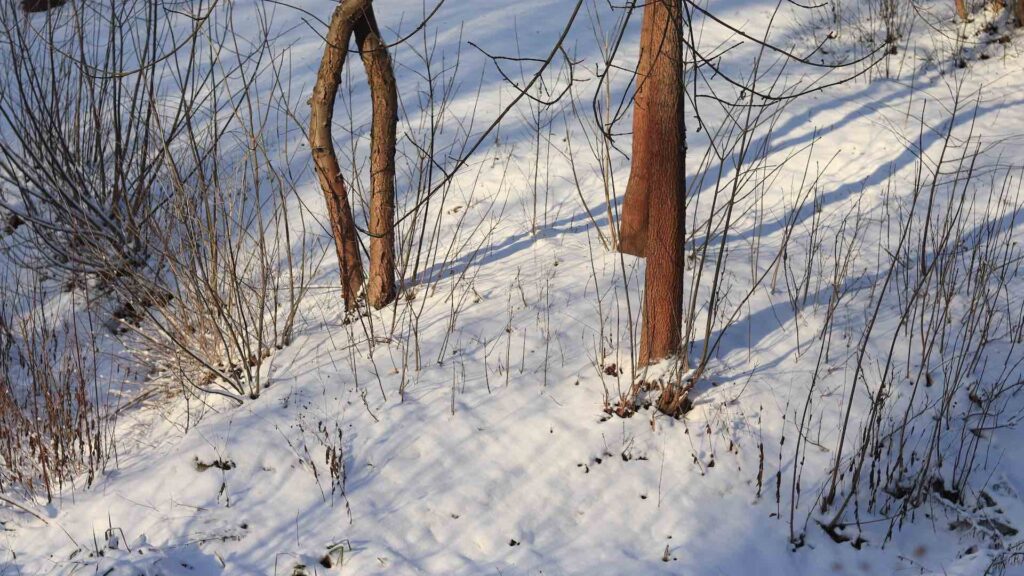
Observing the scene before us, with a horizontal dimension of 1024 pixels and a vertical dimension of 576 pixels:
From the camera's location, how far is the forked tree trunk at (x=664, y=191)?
384cm

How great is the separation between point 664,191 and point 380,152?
1.79 meters

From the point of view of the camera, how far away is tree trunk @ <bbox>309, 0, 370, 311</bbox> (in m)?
4.57

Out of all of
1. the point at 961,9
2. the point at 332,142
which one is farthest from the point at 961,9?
the point at 332,142

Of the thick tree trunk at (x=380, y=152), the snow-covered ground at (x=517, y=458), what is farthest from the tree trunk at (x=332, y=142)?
the snow-covered ground at (x=517, y=458)

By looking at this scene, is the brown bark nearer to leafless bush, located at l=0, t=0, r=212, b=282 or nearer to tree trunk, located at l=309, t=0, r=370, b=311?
tree trunk, located at l=309, t=0, r=370, b=311

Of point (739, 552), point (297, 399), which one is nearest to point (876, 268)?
point (739, 552)

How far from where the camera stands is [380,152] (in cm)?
489

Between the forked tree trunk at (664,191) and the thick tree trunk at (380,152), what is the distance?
144 cm

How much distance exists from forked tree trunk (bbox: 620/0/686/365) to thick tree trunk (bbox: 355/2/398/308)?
144cm

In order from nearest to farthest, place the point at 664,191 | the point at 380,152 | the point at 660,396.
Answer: the point at 664,191 → the point at 660,396 → the point at 380,152

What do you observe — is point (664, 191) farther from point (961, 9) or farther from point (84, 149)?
point (961, 9)

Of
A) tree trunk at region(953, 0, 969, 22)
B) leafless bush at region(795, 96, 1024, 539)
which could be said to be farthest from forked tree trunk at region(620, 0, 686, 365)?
tree trunk at region(953, 0, 969, 22)

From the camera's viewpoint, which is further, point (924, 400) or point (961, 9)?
point (961, 9)

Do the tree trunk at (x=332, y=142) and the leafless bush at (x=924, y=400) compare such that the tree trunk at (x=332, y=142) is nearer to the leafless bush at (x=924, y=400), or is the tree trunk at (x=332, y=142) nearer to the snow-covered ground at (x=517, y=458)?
the snow-covered ground at (x=517, y=458)
